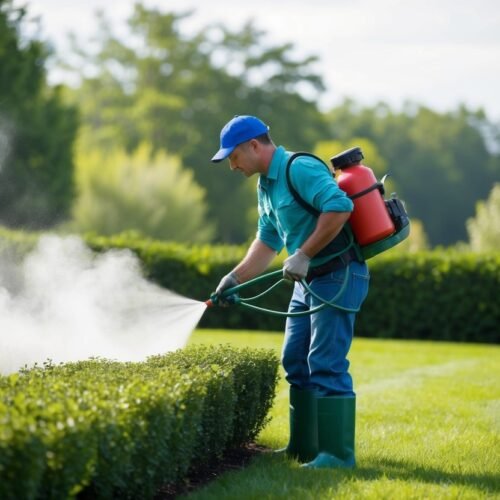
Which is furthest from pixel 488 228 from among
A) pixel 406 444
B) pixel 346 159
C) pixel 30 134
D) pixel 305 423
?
pixel 346 159

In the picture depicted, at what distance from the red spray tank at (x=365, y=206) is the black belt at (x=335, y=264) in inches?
3.4

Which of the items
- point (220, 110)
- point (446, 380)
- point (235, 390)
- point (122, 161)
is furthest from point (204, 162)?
point (235, 390)

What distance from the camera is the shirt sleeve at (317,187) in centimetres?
488

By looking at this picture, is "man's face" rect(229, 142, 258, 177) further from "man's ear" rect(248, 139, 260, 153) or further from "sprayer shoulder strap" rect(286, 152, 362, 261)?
"sprayer shoulder strap" rect(286, 152, 362, 261)

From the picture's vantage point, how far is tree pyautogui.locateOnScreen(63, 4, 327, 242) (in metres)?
51.0

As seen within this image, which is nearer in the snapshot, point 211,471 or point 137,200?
point 211,471

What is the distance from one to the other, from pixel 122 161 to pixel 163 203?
107 inches

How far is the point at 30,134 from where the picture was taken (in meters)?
35.4

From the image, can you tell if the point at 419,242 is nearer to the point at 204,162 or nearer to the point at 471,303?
the point at 204,162

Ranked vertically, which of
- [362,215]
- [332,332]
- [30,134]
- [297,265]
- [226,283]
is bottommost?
[332,332]

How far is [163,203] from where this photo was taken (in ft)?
128

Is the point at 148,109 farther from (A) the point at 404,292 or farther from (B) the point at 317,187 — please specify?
(B) the point at 317,187

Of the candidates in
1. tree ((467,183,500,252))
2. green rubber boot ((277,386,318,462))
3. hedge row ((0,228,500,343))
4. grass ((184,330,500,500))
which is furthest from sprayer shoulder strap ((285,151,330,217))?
tree ((467,183,500,252))

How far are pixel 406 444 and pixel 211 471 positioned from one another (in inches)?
60.8
